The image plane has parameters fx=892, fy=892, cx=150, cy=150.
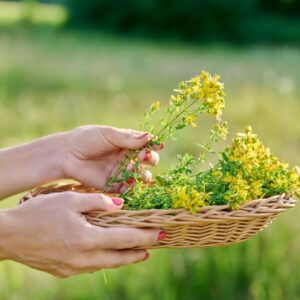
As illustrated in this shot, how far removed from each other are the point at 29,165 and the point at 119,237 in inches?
23.5

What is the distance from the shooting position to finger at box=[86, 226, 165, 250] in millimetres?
1806

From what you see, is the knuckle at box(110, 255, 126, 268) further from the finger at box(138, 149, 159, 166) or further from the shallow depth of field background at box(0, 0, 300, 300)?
the shallow depth of field background at box(0, 0, 300, 300)

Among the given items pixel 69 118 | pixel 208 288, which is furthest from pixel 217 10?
pixel 208 288

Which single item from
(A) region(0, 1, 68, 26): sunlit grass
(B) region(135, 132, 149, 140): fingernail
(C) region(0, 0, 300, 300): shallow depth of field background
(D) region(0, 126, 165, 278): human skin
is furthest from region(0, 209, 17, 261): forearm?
(A) region(0, 1, 68, 26): sunlit grass

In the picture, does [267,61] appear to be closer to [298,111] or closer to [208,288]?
[298,111]

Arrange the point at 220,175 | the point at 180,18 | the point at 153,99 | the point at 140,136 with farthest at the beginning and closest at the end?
the point at 180,18 < the point at 153,99 < the point at 140,136 < the point at 220,175

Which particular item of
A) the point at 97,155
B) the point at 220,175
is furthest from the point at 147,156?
the point at 220,175

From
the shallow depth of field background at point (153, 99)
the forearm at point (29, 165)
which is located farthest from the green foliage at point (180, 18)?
the forearm at point (29, 165)

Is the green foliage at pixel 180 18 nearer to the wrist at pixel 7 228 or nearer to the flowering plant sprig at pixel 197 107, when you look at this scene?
the flowering plant sprig at pixel 197 107

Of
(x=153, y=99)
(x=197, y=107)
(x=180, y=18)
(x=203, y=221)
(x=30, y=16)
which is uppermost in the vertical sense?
(x=197, y=107)

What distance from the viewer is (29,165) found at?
234 cm

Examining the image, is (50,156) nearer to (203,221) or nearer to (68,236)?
(68,236)

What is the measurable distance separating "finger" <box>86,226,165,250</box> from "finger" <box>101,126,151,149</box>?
292 mm

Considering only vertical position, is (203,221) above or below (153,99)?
above
